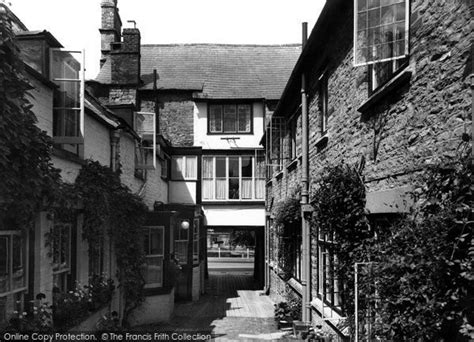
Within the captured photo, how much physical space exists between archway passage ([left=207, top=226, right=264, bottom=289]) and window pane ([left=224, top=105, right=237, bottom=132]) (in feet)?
15.2

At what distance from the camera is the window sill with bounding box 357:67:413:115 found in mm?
5467

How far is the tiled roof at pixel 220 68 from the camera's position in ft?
76.6

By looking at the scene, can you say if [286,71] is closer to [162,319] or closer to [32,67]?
[162,319]

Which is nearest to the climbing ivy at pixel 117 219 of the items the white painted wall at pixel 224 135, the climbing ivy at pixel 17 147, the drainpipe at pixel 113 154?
the drainpipe at pixel 113 154

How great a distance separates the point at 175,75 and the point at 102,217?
49.8ft

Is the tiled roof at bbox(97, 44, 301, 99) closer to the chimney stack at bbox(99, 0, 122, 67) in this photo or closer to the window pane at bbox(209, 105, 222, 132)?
the window pane at bbox(209, 105, 222, 132)

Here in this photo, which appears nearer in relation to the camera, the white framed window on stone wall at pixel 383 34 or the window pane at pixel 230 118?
the white framed window on stone wall at pixel 383 34

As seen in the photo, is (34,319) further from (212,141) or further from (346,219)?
(212,141)

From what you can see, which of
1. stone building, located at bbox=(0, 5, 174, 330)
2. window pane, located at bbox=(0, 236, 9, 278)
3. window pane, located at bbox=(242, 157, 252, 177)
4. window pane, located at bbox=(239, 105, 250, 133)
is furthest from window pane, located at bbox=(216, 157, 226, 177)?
window pane, located at bbox=(0, 236, 9, 278)

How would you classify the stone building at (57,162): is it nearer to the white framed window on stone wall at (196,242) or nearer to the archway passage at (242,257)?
the white framed window on stone wall at (196,242)

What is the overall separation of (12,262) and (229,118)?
16.6 meters

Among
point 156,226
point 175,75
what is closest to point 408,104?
point 156,226

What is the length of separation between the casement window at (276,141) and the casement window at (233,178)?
267cm

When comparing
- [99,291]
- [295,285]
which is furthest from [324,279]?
[99,291]
